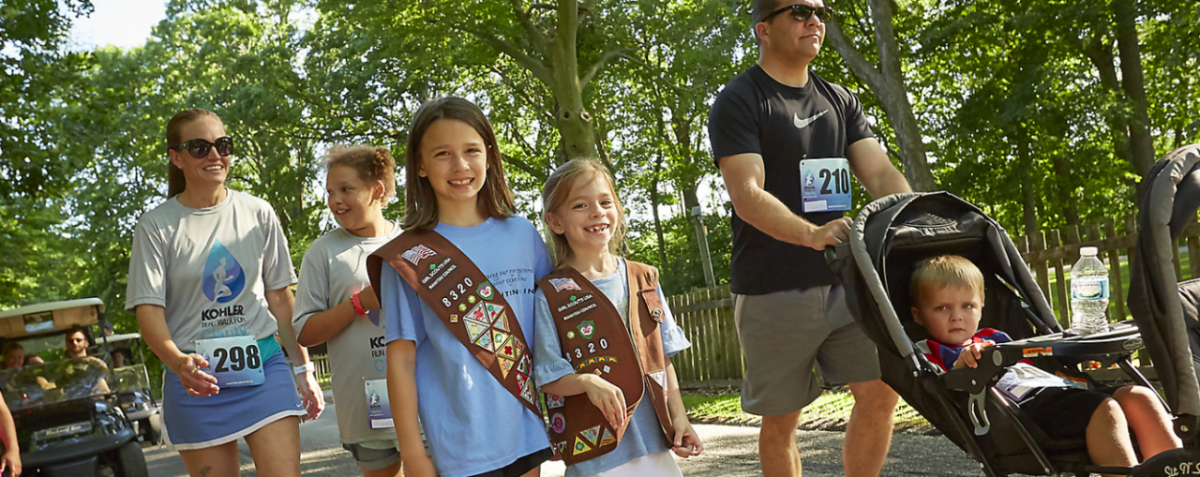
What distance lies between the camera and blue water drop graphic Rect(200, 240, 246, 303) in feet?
13.7

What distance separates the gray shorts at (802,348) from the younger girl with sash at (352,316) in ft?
5.19

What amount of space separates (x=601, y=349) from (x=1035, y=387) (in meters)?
1.50

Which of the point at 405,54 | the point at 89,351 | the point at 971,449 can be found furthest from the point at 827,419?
the point at 405,54

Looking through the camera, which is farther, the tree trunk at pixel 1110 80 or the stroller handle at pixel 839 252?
the tree trunk at pixel 1110 80

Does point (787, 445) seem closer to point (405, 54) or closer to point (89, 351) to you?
point (89, 351)

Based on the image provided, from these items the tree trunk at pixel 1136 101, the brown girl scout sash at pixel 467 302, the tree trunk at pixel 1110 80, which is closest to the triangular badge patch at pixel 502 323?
the brown girl scout sash at pixel 467 302

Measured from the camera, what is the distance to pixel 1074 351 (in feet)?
9.64

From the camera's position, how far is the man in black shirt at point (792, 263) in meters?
4.15

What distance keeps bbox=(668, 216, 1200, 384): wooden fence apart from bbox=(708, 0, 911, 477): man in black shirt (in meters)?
5.51

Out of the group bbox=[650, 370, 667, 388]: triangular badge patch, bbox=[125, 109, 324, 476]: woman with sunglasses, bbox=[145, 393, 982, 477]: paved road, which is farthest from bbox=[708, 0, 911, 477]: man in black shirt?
bbox=[125, 109, 324, 476]: woman with sunglasses

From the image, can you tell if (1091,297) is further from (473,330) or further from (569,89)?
(569,89)

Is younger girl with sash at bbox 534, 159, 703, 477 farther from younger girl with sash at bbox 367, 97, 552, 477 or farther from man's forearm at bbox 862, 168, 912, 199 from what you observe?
man's forearm at bbox 862, 168, 912, 199

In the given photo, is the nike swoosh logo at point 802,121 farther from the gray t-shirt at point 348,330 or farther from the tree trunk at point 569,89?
the tree trunk at point 569,89

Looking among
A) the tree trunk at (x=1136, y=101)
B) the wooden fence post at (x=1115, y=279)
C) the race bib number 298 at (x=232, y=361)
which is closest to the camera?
the race bib number 298 at (x=232, y=361)
